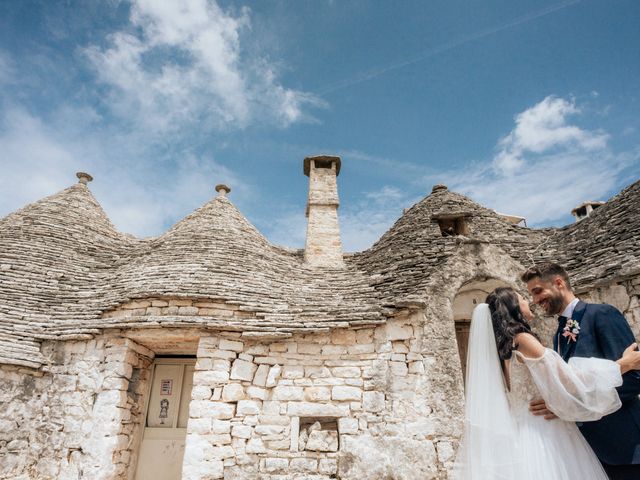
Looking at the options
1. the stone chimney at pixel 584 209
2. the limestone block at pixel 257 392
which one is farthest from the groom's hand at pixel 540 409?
the stone chimney at pixel 584 209

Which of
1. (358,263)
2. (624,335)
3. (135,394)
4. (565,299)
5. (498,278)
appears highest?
(358,263)

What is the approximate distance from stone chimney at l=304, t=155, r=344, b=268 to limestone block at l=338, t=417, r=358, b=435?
3561 millimetres

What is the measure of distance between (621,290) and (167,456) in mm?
6973

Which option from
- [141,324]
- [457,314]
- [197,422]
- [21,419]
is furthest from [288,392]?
[21,419]

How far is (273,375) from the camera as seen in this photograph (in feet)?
17.3

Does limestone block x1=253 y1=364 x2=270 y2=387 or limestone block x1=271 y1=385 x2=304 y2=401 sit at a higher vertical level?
limestone block x1=253 y1=364 x2=270 y2=387

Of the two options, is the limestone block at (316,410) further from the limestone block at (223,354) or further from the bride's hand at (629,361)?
the bride's hand at (629,361)

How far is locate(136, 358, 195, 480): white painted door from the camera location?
5.68m

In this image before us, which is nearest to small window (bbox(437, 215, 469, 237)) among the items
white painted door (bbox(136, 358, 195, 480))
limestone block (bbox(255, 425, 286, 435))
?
limestone block (bbox(255, 425, 286, 435))

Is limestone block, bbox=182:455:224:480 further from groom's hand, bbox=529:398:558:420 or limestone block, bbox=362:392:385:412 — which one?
groom's hand, bbox=529:398:558:420

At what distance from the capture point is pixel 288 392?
521 centimetres

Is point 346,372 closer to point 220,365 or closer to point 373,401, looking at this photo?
point 373,401

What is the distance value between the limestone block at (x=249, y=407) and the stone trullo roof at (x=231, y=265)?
909 mm

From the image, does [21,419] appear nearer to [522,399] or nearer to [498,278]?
[522,399]
